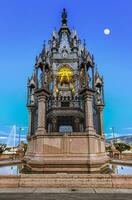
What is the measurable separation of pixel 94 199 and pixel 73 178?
2.15 m

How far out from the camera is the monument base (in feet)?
45.5

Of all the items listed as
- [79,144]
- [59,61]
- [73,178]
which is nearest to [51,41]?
[59,61]

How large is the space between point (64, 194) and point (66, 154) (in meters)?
8.21

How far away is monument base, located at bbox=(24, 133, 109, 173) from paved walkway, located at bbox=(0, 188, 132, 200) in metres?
6.86

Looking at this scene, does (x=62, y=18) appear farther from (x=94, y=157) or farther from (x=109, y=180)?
(x=109, y=180)

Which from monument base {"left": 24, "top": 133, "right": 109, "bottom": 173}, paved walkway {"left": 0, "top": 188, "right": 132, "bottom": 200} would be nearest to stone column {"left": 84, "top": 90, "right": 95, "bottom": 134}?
monument base {"left": 24, "top": 133, "right": 109, "bottom": 173}

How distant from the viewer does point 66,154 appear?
576 inches

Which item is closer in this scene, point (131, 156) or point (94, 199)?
point (94, 199)

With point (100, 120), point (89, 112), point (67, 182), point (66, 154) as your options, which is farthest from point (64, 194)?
point (100, 120)

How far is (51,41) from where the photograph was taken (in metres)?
35.6

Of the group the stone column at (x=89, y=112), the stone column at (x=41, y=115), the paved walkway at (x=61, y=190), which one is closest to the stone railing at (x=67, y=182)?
the paved walkway at (x=61, y=190)

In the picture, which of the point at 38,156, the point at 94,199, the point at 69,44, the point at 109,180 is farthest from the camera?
the point at 69,44

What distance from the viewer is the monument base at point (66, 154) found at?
1388 cm

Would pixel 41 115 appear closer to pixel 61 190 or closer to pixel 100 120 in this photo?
pixel 100 120
